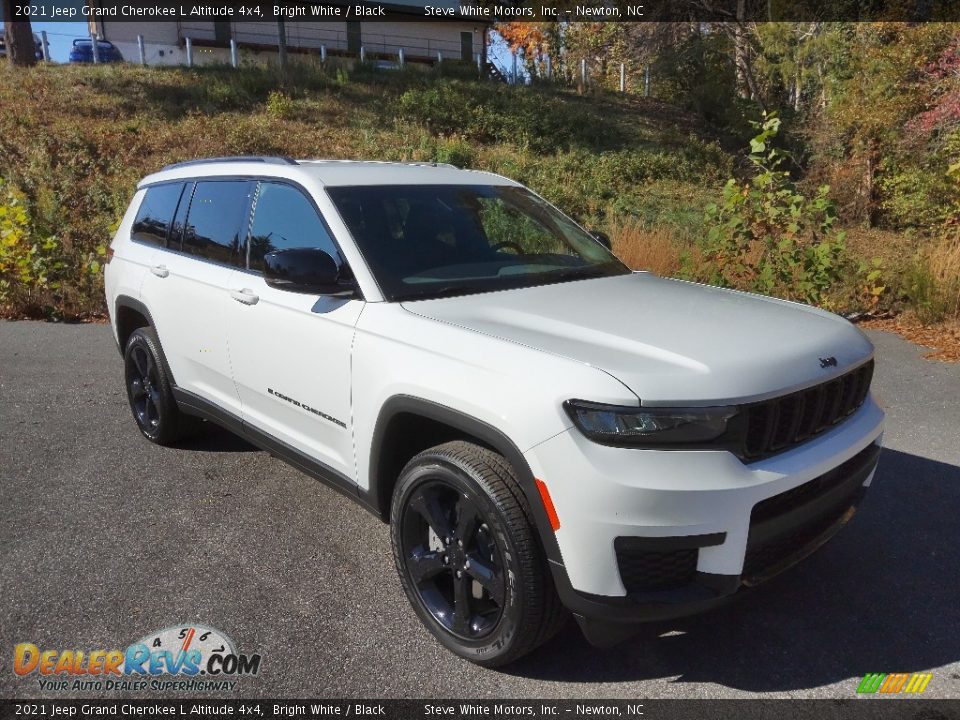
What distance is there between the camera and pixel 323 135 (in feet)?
66.7

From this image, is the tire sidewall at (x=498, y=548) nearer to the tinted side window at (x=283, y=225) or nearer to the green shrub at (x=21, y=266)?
the tinted side window at (x=283, y=225)

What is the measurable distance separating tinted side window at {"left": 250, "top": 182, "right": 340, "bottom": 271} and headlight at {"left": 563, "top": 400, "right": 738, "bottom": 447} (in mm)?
1518

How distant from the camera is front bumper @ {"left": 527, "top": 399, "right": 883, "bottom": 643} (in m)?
2.22

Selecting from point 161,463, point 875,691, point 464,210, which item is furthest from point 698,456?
point 161,463

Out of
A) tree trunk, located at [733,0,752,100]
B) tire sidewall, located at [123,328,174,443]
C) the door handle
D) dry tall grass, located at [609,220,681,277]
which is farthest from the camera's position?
tree trunk, located at [733,0,752,100]

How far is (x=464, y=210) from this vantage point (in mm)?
3803

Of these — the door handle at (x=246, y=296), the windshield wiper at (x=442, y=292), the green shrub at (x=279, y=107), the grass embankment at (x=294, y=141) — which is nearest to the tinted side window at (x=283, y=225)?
the door handle at (x=246, y=296)

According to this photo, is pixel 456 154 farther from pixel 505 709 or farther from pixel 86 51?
pixel 86 51

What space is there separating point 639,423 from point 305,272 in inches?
59.9

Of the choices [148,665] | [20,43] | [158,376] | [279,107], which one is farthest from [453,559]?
[20,43]

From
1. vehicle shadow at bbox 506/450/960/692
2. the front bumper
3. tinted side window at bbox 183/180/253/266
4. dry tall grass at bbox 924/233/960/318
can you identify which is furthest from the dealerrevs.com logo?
dry tall grass at bbox 924/233/960/318

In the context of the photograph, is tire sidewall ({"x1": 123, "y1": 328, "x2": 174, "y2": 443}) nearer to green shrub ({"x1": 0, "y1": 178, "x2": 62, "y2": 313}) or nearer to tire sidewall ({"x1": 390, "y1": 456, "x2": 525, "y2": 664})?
tire sidewall ({"x1": 390, "y1": 456, "x2": 525, "y2": 664})

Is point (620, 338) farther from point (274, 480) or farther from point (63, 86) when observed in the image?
point (63, 86)

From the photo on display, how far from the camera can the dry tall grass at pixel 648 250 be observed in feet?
29.2
